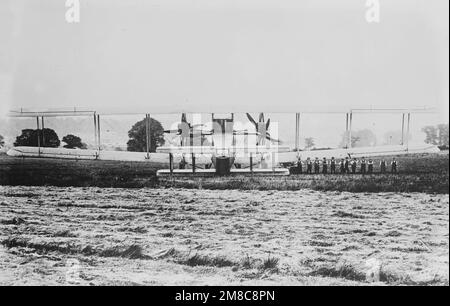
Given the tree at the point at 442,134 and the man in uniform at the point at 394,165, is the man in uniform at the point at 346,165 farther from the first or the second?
the tree at the point at 442,134

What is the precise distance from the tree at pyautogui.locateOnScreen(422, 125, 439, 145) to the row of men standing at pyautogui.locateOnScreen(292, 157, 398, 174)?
25 cm

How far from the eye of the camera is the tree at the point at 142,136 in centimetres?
256

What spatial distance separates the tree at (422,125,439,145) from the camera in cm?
246

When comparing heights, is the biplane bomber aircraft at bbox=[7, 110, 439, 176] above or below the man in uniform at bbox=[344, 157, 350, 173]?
above

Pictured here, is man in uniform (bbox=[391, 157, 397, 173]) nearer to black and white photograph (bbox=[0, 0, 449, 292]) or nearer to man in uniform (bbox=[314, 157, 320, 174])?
black and white photograph (bbox=[0, 0, 449, 292])

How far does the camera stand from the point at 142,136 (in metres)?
2.60

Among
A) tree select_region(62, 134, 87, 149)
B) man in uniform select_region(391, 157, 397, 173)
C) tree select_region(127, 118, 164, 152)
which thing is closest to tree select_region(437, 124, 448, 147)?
man in uniform select_region(391, 157, 397, 173)

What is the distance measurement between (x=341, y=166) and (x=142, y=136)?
140 cm

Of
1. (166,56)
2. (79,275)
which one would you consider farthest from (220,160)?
(79,275)

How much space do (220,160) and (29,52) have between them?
1432mm

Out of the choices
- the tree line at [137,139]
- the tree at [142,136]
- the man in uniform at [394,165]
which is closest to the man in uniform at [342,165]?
the tree line at [137,139]

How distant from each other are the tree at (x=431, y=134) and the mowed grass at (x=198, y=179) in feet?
0.32

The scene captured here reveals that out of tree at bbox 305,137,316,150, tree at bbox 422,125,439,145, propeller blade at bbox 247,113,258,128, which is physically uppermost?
propeller blade at bbox 247,113,258,128

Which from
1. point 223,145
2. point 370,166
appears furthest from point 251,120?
point 370,166
